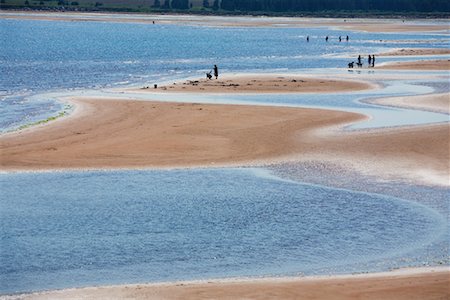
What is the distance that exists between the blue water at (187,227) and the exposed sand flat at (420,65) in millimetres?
47964

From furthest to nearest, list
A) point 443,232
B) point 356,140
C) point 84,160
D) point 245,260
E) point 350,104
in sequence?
point 350,104
point 356,140
point 84,160
point 443,232
point 245,260

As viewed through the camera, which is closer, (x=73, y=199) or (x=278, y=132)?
(x=73, y=199)

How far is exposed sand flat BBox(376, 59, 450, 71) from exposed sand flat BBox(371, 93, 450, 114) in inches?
892

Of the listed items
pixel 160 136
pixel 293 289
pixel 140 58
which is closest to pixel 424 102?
pixel 160 136

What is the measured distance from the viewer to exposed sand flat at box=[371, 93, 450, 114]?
49.4 meters

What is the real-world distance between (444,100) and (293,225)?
2930 centimetres

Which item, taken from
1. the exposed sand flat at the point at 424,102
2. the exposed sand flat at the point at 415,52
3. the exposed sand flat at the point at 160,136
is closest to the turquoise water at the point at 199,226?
the exposed sand flat at the point at 160,136

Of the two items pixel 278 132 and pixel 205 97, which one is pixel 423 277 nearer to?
pixel 278 132

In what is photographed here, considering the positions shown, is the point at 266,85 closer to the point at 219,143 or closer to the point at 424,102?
the point at 424,102

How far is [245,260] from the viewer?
2239 cm

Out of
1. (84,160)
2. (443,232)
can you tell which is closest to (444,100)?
(84,160)

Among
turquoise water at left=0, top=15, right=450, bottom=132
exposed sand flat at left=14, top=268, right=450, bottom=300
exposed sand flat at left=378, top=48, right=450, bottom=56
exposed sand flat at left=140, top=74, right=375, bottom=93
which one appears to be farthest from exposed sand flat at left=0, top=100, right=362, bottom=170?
exposed sand flat at left=378, top=48, right=450, bottom=56

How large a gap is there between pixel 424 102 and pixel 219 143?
1813 cm

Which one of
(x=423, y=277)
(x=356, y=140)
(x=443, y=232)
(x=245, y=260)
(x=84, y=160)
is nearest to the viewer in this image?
(x=423, y=277)
